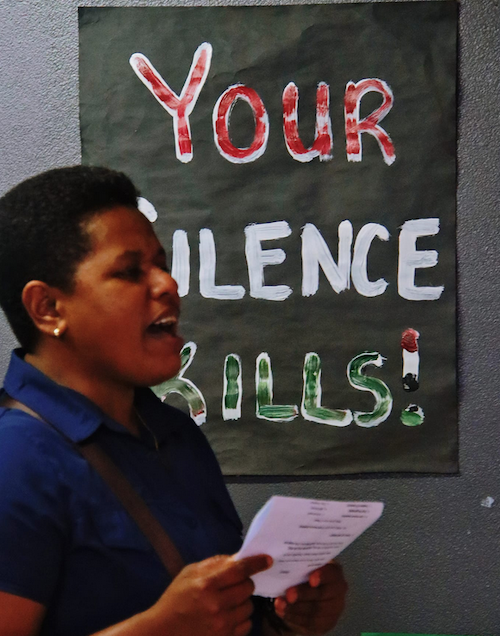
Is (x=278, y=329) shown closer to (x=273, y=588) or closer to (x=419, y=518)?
(x=419, y=518)

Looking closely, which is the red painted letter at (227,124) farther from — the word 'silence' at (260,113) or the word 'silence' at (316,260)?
the word 'silence' at (316,260)

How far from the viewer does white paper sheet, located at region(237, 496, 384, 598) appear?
2.28ft

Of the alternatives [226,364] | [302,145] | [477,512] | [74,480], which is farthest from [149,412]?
[477,512]

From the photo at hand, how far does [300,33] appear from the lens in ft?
5.20

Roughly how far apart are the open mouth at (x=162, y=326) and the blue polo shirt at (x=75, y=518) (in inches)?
4.6

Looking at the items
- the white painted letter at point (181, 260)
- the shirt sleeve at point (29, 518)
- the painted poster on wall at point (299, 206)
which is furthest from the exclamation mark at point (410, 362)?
the shirt sleeve at point (29, 518)

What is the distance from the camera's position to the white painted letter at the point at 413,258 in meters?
1.59

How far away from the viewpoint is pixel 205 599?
699 millimetres

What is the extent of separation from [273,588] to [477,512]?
91 centimetres

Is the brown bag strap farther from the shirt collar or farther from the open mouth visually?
the open mouth

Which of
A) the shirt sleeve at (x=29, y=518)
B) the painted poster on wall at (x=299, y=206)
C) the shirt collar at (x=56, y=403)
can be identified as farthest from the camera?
the painted poster on wall at (x=299, y=206)

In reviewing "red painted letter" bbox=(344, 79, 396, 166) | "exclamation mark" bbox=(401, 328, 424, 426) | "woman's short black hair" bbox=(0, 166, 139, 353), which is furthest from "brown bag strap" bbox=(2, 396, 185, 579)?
"red painted letter" bbox=(344, 79, 396, 166)

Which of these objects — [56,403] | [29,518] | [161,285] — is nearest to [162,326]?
[161,285]

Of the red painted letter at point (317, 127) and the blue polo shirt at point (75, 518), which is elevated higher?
the red painted letter at point (317, 127)
